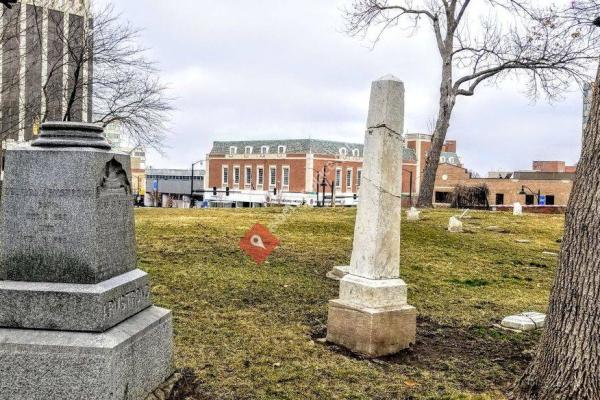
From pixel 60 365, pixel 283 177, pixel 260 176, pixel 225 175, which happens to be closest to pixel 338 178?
pixel 283 177

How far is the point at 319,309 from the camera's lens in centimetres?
712

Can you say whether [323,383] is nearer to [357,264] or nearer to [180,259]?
[357,264]

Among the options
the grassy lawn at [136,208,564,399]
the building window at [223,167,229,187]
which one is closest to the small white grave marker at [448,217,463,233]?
the grassy lawn at [136,208,564,399]

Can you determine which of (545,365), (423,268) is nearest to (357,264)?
(545,365)

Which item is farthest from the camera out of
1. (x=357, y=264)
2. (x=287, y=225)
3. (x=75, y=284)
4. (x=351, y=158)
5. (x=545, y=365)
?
(x=351, y=158)

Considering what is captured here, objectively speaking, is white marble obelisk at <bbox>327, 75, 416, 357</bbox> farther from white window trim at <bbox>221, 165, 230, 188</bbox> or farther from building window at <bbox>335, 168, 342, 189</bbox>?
white window trim at <bbox>221, 165, 230, 188</bbox>

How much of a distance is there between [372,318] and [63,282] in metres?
3.04

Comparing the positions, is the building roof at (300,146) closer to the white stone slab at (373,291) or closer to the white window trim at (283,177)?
the white window trim at (283,177)

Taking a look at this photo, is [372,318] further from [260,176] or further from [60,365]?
[260,176]

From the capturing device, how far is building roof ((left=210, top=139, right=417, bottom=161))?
7863 centimetres

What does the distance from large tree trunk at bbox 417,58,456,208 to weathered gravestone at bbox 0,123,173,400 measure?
823 inches

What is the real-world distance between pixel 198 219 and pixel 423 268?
7567 mm

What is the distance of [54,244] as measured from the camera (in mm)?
3756

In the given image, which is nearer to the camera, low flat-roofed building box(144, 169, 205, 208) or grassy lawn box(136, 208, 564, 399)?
grassy lawn box(136, 208, 564, 399)
